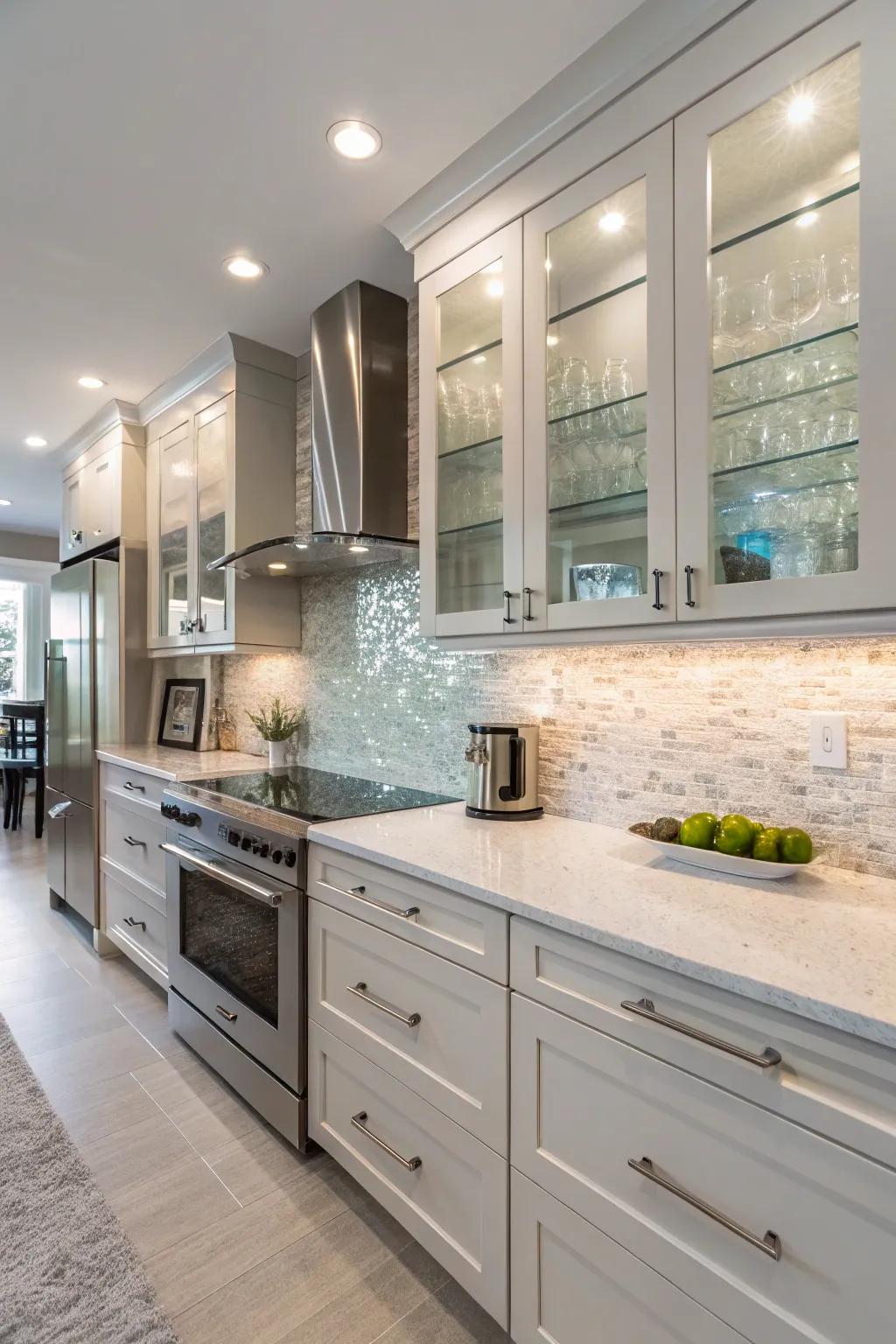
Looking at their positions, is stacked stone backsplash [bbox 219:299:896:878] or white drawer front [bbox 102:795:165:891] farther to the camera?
white drawer front [bbox 102:795:165:891]

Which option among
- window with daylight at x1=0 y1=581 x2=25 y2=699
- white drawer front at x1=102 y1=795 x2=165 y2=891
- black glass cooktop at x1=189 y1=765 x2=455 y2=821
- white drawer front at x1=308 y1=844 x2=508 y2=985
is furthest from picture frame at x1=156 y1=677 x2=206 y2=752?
window with daylight at x1=0 y1=581 x2=25 y2=699

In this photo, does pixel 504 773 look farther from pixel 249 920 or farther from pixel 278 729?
pixel 278 729

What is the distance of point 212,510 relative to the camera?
10.0 feet

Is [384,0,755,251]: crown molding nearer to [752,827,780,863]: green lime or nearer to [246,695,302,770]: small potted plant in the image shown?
[752,827,780,863]: green lime

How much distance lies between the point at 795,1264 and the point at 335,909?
113 centimetres

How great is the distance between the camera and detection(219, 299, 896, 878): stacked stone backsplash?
4.57 feet

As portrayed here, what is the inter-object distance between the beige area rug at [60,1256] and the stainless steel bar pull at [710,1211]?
1.09 meters

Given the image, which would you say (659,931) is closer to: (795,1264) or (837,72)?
(795,1264)

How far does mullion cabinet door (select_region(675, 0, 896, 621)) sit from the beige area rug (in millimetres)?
1868

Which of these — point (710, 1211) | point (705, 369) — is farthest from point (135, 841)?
point (705, 369)

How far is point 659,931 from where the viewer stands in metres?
1.07

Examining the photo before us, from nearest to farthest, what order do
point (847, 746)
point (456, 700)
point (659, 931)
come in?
point (659, 931), point (847, 746), point (456, 700)

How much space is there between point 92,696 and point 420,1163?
9.46 feet

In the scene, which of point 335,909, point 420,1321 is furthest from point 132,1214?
point 335,909
